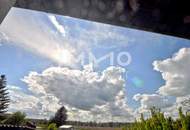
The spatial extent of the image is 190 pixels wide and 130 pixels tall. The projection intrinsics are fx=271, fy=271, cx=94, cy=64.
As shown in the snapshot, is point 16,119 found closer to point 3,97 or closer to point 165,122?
point 3,97

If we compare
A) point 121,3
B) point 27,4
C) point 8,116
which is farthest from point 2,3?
point 8,116

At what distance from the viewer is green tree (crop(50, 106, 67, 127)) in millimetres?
38675

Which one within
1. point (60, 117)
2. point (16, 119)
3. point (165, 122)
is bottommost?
point (165, 122)

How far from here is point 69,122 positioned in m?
39.4

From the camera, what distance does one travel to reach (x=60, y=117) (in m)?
40.8

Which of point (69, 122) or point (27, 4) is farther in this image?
point (69, 122)

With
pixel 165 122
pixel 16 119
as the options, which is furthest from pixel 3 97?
pixel 165 122

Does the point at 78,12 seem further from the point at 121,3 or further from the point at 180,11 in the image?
the point at 180,11

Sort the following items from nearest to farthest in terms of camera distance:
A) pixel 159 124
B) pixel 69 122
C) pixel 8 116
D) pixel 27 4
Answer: pixel 27 4, pixel 159 124, pixel 8 116, pixel 69 122

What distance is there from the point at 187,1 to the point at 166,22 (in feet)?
0.39

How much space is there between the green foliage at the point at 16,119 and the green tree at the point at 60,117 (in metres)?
9.74

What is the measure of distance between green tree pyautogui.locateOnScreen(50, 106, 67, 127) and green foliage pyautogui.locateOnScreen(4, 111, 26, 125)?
9.74m

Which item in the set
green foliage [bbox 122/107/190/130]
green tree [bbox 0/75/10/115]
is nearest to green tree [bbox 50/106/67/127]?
green tree [bbox 0/75/10/115]

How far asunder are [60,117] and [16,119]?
44.5 ft
